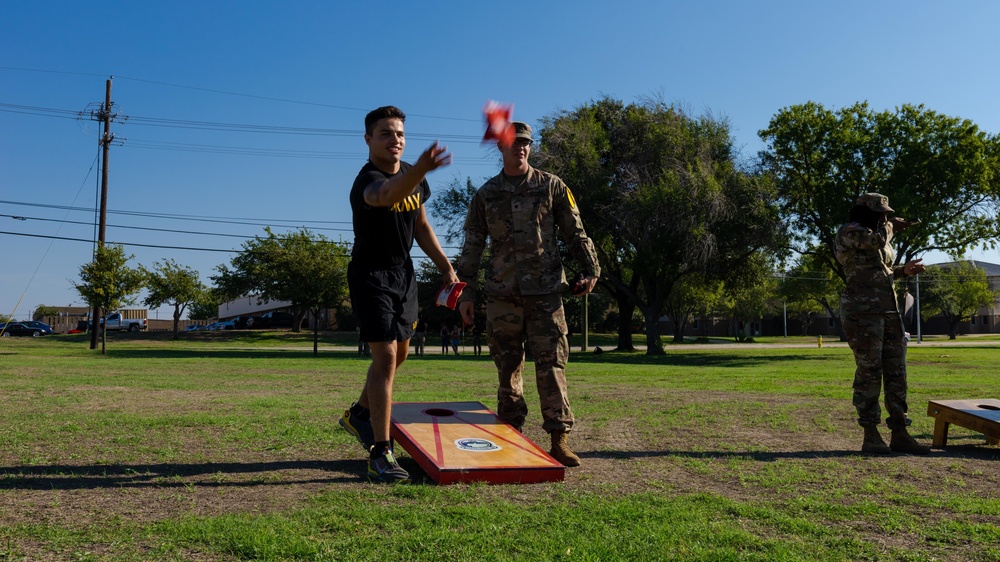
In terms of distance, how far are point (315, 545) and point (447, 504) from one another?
970mm

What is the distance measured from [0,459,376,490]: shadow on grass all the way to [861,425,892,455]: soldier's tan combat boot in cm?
405

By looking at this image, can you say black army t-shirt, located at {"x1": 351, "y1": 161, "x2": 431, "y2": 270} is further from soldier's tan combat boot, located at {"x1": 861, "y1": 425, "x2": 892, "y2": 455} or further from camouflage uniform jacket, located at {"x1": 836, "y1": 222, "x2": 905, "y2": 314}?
soldier's tan combat boot, located at {"x1": 861, "y1": 425, "x2": 892, "y2": 455}

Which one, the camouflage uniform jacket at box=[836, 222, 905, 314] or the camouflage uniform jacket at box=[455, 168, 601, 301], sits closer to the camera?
the camouflage uniform jacket at box=[455, 168, 601, 301]

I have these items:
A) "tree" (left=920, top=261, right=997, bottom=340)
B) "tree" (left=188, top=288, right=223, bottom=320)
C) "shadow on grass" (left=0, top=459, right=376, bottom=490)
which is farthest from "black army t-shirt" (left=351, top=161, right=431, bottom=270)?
"tree" (left=920, top=261, right=997, bottom=340)

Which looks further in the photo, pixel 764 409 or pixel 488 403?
pixel 488 403

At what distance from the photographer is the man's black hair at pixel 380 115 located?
495 cm

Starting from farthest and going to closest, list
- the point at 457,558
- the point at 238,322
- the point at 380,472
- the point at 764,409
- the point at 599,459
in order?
the point at 238,322 < the point at 764,409 < the point at 599,459 < the point at 380,472 < the point at 457,558

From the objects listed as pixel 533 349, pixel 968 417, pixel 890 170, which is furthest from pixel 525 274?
pixel 890 170

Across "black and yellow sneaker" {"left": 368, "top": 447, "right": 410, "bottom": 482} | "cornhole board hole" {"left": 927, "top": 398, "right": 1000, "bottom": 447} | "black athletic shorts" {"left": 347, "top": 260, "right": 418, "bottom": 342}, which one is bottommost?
"black and yellow sneaker" {"left": 368, "top": 447, "right": 410, "bottom": 482}

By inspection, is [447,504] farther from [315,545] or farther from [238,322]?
[238,322]

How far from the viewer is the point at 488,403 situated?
9867mm

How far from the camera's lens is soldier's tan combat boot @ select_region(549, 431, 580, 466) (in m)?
5.27

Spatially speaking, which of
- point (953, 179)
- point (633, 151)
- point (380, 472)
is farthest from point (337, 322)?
point (380, 472)

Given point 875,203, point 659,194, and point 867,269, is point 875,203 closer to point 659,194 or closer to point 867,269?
point 867,269
